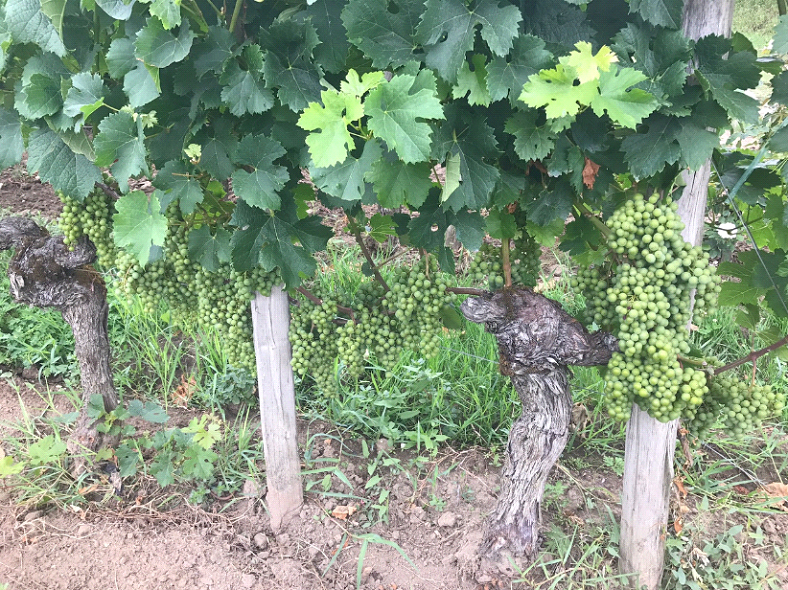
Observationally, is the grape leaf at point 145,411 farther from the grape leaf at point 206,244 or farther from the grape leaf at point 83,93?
the grape leaf at point 83,93

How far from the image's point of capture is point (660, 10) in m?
1.38

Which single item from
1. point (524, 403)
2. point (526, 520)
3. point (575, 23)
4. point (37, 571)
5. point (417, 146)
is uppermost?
point (575, 23)

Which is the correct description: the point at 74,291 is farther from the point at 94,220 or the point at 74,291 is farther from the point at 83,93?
the point at 83,93

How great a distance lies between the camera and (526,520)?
7.60ft

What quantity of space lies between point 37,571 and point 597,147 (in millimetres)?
2610

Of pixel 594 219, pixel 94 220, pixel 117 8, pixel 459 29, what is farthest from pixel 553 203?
pixel 94 220

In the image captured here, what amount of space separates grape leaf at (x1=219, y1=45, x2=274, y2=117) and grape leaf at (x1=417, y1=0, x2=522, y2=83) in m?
0.43

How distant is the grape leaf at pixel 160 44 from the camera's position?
144 centimetres

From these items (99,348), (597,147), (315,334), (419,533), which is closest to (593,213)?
(597,147)

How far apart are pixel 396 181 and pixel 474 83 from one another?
28cm

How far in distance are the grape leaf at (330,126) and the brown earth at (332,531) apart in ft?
5.71

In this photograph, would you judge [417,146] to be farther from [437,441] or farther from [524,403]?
[437,441]

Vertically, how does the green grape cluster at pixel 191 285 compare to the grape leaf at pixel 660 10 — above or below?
below

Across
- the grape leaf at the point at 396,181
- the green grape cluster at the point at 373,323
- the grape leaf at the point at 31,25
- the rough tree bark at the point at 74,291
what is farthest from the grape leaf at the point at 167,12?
the rough tree bark at the point at 74,291
